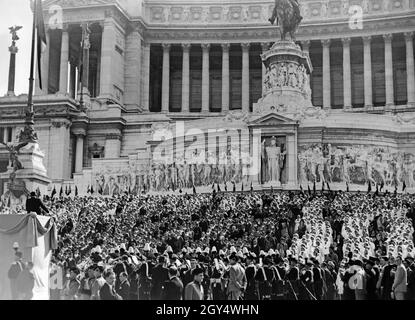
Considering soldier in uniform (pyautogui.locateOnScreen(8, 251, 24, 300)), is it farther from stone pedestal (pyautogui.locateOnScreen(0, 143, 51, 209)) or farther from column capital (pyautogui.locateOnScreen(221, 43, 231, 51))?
column capital (pyautogui.locateOnScreen(221, 43, 231, 51))

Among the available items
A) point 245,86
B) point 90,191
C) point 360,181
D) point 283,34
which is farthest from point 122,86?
point 360,181

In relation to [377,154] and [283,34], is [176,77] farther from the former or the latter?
[377,154]

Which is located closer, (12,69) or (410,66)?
(12,69)

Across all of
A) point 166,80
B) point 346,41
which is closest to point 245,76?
point 166,80

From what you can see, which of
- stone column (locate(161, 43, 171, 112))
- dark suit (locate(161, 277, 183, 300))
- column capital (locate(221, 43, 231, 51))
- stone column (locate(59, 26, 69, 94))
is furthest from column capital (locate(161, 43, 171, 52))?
dark suit (locate(161, 277, 183, 300))

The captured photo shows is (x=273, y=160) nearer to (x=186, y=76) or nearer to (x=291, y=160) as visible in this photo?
(x=291, y=160)

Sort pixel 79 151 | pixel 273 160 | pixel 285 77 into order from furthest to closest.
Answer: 1. pixel 79 151
2. pixel 285 77
3. pixel 273 160

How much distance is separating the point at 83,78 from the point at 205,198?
134 ft

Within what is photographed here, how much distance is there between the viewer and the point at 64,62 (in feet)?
289

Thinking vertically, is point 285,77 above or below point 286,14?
below

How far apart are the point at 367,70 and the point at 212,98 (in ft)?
71.5

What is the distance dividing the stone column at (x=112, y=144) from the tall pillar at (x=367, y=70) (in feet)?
108

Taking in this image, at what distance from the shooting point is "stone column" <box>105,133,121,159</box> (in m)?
73.8

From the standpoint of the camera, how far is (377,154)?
53.8 meters
